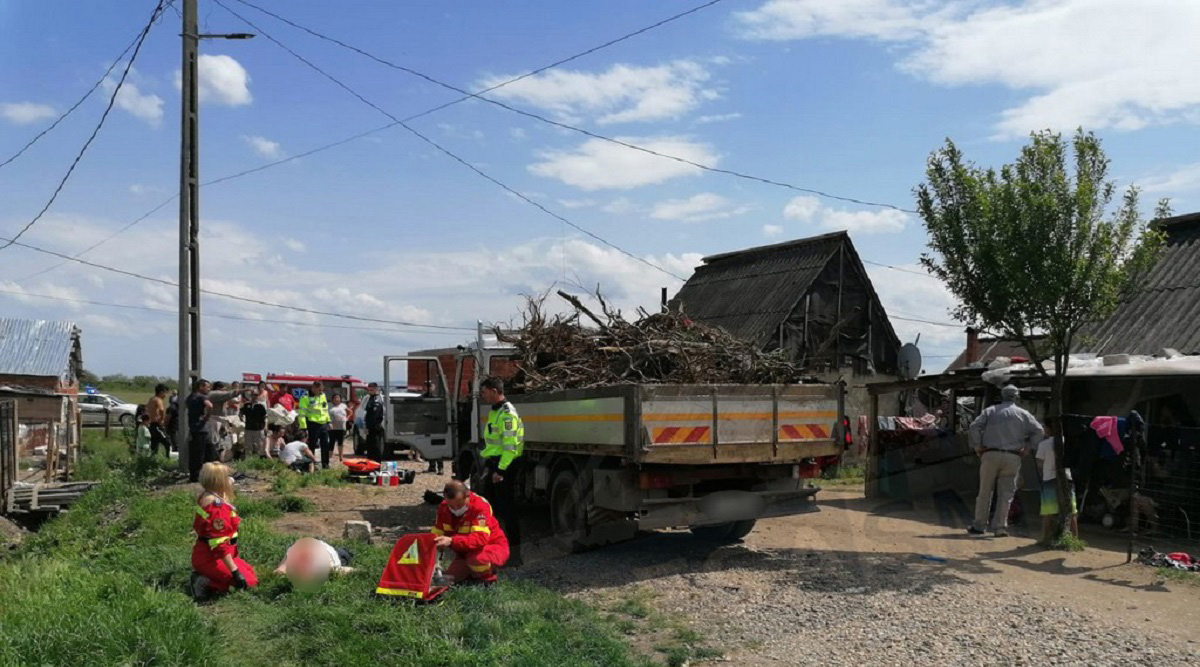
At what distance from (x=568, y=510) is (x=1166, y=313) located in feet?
33.6

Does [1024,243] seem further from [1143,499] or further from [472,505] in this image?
[472,505]

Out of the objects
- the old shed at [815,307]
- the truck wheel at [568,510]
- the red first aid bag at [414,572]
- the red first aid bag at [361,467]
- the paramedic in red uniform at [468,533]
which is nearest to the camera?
the red first aid bag at [414,572]

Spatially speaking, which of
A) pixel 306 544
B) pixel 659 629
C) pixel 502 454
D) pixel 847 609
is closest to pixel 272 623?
pixel 306 544

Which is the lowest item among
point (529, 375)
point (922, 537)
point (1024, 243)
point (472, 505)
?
point (922, 537)

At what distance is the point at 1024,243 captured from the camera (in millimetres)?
9320

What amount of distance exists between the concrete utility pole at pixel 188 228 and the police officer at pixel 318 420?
2.39 metres

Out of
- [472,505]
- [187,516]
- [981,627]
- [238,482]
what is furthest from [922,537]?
[238,482]

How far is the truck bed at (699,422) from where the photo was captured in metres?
8.26

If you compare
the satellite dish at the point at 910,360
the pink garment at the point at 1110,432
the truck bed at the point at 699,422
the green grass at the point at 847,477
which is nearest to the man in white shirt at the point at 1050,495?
the pink garment at the point at 1110,432

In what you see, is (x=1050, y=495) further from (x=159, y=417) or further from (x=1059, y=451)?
(x=159, y=417)

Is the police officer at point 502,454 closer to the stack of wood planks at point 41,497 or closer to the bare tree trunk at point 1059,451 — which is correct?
the bare tree trunk at point 1059,451

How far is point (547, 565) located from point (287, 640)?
324 centimetres

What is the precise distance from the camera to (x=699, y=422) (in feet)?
27.8

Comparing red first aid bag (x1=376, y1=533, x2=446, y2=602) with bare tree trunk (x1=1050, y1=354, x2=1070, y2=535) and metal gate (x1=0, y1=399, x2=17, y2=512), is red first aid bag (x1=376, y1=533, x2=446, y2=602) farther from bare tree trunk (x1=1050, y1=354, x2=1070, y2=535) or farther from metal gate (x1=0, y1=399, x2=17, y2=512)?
metal gate (x1=0, y1=399, x2=17, y2=512)
